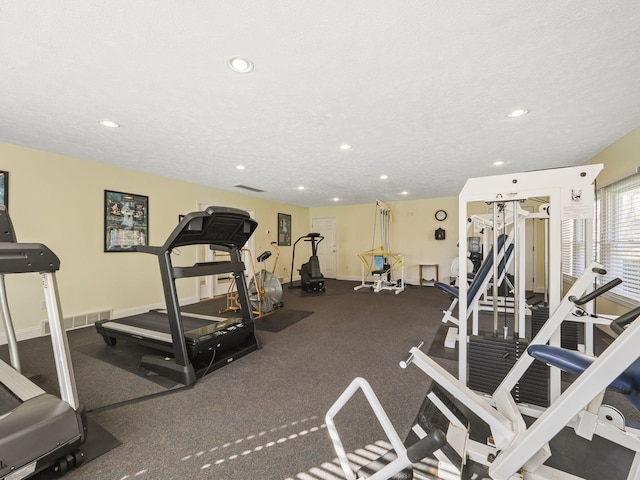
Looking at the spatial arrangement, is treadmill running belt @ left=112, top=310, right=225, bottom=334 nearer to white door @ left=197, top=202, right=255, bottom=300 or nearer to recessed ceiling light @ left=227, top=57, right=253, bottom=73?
white door @ left=197, top=202, right=255, bottom=300

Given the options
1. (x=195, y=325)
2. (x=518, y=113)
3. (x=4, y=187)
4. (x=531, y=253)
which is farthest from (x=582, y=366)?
(x=531, y=253)

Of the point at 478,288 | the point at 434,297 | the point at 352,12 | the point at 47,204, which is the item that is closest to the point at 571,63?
the point at 352,12

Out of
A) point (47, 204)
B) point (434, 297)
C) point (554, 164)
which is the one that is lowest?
point (434, 297)

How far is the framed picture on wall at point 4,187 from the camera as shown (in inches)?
122

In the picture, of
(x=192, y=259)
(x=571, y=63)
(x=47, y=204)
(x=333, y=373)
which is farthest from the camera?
(x=192, y=259)

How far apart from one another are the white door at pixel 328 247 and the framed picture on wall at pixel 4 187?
680cm

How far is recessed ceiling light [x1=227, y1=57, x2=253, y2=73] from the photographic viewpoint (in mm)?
1725

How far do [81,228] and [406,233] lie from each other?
7016 millimetres

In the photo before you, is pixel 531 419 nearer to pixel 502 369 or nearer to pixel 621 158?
Result: pixel 502 369

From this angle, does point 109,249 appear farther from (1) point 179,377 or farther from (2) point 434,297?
(2) point 434,297

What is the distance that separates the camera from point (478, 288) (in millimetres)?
2748

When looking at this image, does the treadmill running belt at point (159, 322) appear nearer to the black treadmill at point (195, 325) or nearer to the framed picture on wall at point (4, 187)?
the black treadmill at point (195, 325)

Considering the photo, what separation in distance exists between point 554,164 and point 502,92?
2866 millimetres

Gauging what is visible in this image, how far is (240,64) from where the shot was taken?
1762 mm
